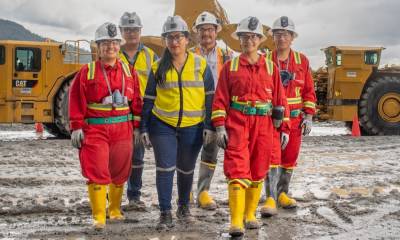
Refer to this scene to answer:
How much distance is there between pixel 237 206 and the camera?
4.80 metres

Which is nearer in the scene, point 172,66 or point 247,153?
point 247,153

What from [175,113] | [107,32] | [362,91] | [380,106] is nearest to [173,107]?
[175,113]

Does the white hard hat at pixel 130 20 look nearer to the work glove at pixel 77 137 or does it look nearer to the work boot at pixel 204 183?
the work glove at pixel 77 137

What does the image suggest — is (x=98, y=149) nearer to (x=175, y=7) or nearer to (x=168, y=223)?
(x=168, y=223)

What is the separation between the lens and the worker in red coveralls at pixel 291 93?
5.86m

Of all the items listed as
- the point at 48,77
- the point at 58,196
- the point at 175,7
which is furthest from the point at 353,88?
the point at 58,196

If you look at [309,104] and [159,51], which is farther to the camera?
[159,51]

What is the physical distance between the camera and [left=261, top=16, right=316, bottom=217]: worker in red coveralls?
586 centimetres

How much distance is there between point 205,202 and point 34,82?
967 centimetres

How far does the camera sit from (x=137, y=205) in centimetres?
598

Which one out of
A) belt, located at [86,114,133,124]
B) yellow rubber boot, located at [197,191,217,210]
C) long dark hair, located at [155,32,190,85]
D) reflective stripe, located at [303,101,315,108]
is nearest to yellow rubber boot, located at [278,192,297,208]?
yellow rubber boot, located at [197,191,217,210]

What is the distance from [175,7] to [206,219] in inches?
504

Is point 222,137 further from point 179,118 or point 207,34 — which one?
point 207,34

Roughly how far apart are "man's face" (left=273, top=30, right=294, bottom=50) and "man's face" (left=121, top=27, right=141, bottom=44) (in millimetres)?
1441
